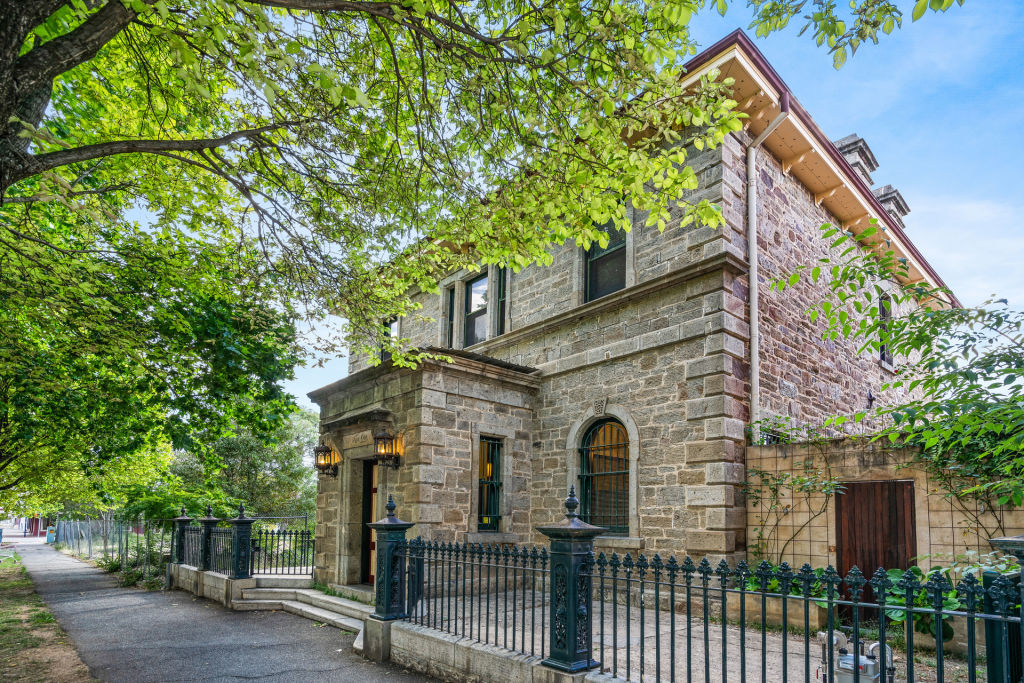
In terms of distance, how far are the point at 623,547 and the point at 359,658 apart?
391 centimetres

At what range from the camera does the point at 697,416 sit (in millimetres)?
8453

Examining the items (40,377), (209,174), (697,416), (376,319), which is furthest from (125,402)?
(697,416)

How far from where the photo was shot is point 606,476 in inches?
384

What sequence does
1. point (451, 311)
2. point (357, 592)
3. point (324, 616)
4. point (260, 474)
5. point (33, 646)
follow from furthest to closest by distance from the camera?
1. point (260, 474)
2. point (451, 311)
3. point (357, 592)
4. point (324, 616)
5. point (33, 646)

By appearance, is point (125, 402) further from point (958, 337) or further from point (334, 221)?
point (958, 337)

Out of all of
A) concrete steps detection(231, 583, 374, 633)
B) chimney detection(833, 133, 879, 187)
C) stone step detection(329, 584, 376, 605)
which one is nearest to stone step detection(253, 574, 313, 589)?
concrete steps detection(231, 583, 374, 633)

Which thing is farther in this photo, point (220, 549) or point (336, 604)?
point (220, 549)

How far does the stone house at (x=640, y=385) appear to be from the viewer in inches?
337

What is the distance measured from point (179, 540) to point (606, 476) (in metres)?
9.56

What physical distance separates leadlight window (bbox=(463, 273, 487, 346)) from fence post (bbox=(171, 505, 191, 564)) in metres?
7.05

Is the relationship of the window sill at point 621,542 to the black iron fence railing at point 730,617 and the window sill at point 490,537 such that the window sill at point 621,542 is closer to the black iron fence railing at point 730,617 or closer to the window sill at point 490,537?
the black iron fence railing at point 730,617

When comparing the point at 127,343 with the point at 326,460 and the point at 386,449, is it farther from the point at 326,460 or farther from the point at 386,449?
the point at 326,460

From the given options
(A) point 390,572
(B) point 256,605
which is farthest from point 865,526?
(B) point 256,605

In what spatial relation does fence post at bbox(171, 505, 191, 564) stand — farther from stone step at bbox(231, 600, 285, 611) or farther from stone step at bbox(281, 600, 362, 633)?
stone step at bbox(281, 600, 362, 633)
